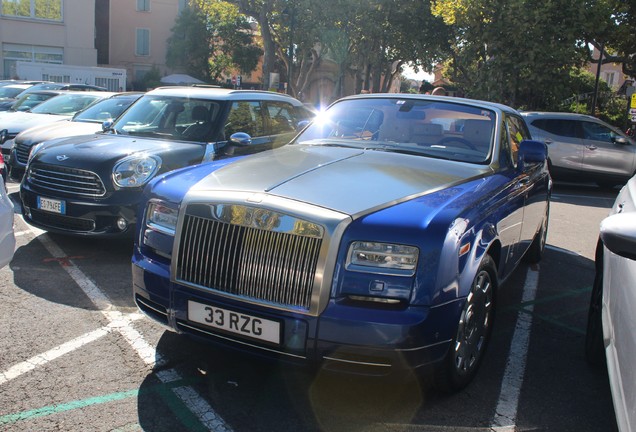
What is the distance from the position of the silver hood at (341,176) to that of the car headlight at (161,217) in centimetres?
24

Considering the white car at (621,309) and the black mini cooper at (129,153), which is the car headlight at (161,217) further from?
the white car at (621,309)

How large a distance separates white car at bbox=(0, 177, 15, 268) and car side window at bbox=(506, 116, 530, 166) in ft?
12.7

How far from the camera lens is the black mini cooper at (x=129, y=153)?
19.4 ft

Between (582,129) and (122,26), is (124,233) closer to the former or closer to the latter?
(582,129)

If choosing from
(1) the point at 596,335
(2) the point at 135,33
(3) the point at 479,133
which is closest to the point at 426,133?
(3) the point at 479,133

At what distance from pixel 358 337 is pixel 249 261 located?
28.2 inches

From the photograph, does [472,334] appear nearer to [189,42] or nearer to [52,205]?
[52,205]

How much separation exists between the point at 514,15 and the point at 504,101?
144 inches

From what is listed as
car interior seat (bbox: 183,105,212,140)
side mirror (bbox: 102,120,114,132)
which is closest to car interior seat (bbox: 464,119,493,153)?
car interior seat (bbox: 183,105,212,140)

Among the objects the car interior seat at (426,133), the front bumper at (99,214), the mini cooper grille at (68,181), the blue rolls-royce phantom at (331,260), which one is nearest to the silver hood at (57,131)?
the mini cooper grille at (68,181)

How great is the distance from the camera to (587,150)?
1360 centimetres

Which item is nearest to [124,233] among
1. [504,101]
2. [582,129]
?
[582,129]

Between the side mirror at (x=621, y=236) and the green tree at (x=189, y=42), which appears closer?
the side mirror at (x=621, y=236)

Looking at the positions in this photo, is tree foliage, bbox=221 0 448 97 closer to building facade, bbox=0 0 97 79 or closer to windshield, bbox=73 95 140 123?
building facade, bbox=0 0 97 79
